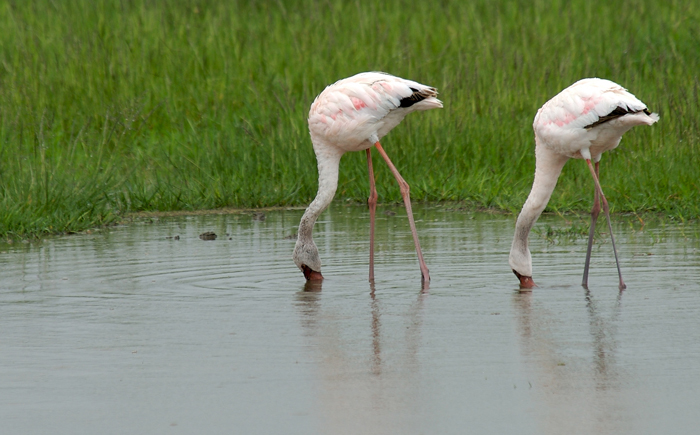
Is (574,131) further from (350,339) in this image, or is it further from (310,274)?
(350,339)

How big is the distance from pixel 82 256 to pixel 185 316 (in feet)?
7.72

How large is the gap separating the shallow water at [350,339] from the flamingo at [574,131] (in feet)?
0.75

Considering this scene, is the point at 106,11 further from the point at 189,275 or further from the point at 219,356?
the point at 219,356

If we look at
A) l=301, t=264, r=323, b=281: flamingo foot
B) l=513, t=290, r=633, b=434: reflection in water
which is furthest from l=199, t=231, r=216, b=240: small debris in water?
l=513, t=290, r=633, b=434: reflection in water

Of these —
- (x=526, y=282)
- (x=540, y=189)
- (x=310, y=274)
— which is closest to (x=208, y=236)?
(x=310, y=274)

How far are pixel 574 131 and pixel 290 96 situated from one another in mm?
5881

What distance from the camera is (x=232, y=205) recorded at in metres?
10.1

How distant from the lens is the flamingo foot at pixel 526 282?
20.7ft

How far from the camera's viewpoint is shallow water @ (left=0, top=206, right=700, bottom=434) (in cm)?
382

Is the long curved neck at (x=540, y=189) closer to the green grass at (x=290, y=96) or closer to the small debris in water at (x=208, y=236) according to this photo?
the green grass at (x=290, y=96)

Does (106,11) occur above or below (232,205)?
above

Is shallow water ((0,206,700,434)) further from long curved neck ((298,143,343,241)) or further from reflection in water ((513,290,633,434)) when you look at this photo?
long curved neck ((298,143,343,241))

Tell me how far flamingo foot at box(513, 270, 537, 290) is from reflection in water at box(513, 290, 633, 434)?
1.94 feet

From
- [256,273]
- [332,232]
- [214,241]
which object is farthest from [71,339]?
[332,232]
